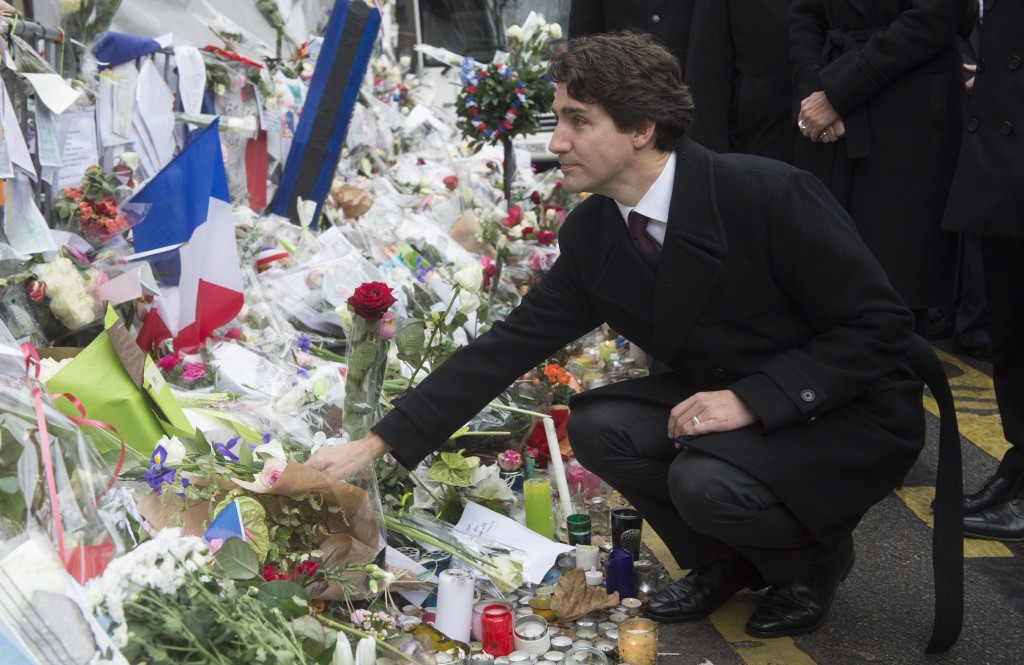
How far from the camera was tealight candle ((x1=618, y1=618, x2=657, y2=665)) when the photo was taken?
2.53 metres

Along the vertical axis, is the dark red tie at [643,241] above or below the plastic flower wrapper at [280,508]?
above

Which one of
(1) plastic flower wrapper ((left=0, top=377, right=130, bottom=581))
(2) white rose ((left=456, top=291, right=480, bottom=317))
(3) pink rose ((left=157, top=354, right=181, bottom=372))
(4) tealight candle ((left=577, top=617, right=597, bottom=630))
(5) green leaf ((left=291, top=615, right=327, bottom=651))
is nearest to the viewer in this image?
(1) plastic flower wrapper ((left=0, top=377, right=130, bottom=581))

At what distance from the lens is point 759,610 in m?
2.75

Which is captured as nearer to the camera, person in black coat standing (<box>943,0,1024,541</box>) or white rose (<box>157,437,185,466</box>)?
white rose (<box>157,437,185,466</box>)

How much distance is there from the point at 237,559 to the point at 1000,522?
2278 millimetres

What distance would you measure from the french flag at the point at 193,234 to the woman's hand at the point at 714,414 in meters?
1.86

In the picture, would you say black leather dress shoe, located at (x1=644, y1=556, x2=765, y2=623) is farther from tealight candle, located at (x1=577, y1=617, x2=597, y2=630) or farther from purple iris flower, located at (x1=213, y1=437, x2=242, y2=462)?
purple iris flower, located at (x1=213, y1=437, x2=242, y2=462)

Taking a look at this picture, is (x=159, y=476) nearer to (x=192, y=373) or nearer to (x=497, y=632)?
(x=497, y=632)

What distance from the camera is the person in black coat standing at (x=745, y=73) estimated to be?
4.12 m

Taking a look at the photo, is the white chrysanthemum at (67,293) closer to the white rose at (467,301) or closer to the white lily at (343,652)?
the white rose at (467,301)

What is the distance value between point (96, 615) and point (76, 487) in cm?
31

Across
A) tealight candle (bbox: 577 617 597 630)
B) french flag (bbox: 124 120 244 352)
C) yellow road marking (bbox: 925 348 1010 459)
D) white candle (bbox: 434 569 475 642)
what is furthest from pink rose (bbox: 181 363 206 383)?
yellow road marking (bbox: 925 348 1010 459)

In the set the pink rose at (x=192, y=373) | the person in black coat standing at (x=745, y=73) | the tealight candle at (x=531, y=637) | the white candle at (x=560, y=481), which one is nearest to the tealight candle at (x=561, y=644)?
the tealight candle at (x=531, y=637)

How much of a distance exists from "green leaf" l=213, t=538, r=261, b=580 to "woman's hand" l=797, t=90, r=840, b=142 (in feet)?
7.72
